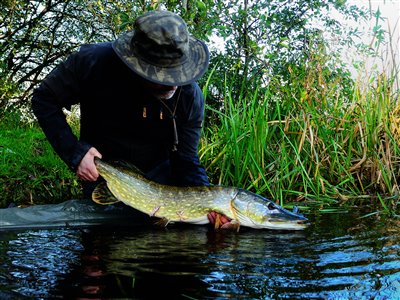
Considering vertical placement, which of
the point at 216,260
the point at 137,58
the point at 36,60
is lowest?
the point at 216,260

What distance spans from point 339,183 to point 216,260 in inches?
103

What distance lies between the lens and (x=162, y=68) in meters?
2.84

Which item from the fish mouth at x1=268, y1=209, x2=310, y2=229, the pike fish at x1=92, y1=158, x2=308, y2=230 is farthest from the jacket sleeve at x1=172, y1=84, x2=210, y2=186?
the fish mouth at x1=268, y1=209, x2=310, y2=229

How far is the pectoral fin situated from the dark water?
0.18 metres

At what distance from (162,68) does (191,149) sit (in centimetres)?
87

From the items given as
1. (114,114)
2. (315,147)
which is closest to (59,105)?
(114,114)

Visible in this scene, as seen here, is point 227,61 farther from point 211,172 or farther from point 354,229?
point 354,229

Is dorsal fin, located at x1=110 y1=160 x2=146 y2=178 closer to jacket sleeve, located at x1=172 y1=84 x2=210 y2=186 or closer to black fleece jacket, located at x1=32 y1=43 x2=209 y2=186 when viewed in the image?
black fleece jacket, located at x1=32 y1=43 x2=209 y2=186

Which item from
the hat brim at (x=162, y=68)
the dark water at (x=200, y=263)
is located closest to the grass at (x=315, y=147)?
the dark water at (x=200, y=263)

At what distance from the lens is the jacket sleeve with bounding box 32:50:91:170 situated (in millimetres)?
3164

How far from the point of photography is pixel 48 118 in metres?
3.22

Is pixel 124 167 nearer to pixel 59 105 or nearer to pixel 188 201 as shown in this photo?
pixel 188 201

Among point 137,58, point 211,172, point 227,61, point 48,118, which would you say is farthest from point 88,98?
point 227,61

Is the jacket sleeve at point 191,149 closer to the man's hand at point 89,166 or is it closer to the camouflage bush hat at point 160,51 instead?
the camouflage bush hat at point 160,51
